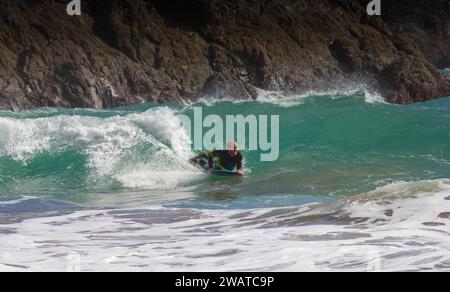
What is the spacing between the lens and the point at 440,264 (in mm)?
6965

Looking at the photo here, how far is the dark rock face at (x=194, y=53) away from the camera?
31.1 m

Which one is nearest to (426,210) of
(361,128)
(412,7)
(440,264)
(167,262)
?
(440,264)

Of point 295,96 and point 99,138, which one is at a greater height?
point 295,96

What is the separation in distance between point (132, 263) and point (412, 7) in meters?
45.8

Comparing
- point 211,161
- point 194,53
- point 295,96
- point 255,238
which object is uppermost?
point 194,53

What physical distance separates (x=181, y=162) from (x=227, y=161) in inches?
51.5

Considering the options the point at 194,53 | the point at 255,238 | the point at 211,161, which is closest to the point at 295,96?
the point at 194,53

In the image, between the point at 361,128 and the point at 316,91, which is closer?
the point at 361,128

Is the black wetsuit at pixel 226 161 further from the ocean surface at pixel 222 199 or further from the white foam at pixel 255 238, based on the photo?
the white foam at pixel 255 238

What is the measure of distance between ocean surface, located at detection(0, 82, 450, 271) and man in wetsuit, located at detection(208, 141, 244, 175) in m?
0.27

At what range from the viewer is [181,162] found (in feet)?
51.6

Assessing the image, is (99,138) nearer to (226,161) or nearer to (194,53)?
(226,161)

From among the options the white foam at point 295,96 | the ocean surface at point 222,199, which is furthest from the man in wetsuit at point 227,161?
the white foam at point 295,96
